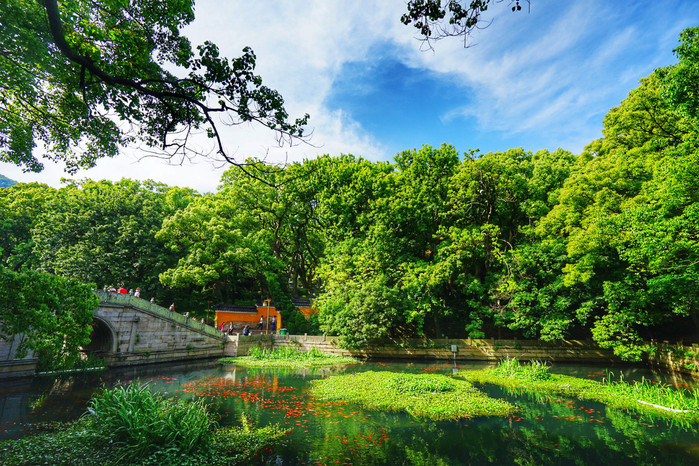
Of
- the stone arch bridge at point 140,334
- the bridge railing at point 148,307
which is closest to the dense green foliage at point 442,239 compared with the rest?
the bridge railing at point 148,307

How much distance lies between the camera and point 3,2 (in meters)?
4.91

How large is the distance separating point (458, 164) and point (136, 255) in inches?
1156

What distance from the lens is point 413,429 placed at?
8.57 m

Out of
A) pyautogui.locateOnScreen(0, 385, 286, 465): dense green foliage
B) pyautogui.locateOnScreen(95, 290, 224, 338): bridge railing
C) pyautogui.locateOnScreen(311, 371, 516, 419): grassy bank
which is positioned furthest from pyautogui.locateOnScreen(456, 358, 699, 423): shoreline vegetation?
pyautogui.locateOnScreen(95, 290, 224, 338): bridge railing

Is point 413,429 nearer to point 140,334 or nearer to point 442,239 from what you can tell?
point 140,334

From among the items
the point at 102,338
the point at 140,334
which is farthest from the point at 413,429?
the point at 102,338

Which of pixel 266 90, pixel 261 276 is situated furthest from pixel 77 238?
pixel 266 90

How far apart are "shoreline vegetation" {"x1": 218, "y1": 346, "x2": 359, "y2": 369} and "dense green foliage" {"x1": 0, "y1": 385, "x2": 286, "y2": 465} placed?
14028 mm

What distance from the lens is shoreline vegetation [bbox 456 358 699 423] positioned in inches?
403

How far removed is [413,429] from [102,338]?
1960cm

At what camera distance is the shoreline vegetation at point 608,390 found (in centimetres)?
1023

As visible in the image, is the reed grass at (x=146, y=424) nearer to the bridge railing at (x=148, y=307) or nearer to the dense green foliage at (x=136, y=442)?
the dense green foliage at (x=136, y=442)

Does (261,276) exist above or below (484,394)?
above

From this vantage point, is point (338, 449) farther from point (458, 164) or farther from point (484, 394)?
point (458, 164)
